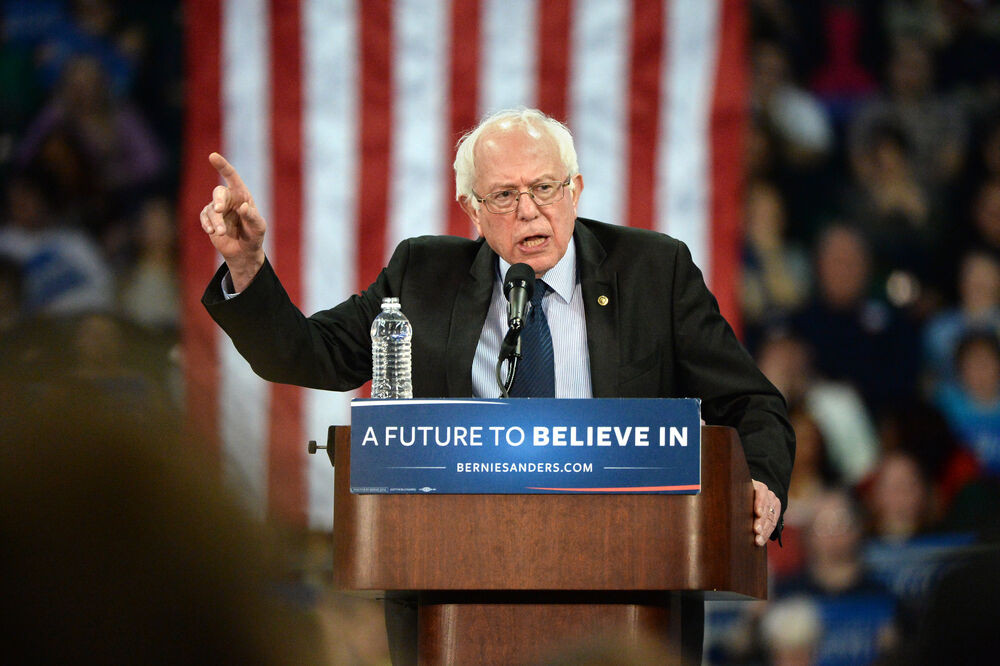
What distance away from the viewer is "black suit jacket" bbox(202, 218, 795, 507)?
2.59m

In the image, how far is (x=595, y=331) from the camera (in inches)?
105

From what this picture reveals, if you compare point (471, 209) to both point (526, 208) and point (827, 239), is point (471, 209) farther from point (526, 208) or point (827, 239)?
point (827, 239)

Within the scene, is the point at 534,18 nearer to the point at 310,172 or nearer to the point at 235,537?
the point at 310,172

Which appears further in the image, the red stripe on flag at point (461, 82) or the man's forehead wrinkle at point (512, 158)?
the red stripe on flag at point (461, 82)

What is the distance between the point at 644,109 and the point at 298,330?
8.49 ft

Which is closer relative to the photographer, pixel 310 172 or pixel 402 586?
pixel 402 586

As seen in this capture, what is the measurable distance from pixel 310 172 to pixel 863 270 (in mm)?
2359

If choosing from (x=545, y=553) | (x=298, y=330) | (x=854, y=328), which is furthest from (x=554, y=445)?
(x=854, y=328)

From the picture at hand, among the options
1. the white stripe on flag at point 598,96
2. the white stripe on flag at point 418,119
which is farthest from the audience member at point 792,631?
the white stripe on flag at point 418,119

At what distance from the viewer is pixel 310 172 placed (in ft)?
16.0

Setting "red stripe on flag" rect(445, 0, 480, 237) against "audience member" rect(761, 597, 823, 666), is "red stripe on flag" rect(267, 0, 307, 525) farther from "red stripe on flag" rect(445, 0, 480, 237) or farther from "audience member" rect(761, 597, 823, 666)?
"audience member" rect(761, 597, 823, 666)

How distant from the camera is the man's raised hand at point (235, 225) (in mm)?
2285

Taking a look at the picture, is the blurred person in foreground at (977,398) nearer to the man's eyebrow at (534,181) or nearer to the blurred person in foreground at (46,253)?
the man's eyebrow at (534,181)

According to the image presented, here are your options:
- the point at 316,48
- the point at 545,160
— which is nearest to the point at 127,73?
the point at 316,48
